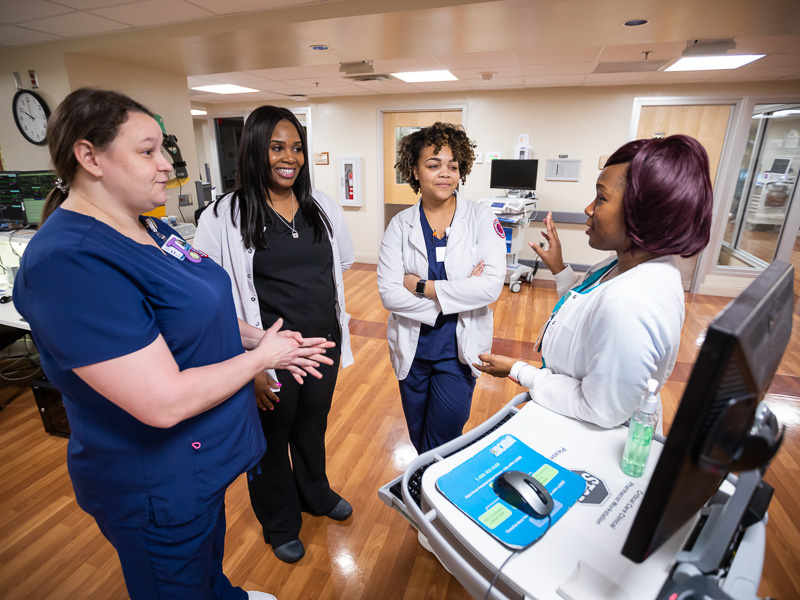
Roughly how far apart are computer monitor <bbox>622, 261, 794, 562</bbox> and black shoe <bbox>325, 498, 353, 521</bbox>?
1.61 metres

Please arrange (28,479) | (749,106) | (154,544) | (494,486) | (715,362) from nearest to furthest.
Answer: (715,362) → (494,486) → (154,544) → (28,479) → (749,106)

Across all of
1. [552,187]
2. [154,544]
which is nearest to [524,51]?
[552,187]

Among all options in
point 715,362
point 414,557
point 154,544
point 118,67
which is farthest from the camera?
point 118,67

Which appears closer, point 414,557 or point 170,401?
point 170,401

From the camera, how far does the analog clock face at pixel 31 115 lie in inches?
130

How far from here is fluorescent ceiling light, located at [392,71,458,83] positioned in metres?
4.38

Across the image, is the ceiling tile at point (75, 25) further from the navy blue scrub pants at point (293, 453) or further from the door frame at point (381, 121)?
the door frame at point (381, 121)

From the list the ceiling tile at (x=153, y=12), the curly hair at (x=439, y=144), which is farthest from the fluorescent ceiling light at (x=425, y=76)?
the curly hair at (x=439, y=144)

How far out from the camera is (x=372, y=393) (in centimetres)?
300

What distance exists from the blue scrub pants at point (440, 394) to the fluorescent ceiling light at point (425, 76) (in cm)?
369

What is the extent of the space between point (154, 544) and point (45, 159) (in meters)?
3.86

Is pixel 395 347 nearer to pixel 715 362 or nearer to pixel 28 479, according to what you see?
pixel 715 362

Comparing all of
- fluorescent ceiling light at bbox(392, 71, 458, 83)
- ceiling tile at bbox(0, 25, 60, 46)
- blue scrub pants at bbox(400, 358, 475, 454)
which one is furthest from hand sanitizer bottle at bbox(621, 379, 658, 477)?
fluorescent ceiling light at bbox(392, 71, 458, 83)

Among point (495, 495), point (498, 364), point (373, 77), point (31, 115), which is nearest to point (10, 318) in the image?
point (31, 115)
